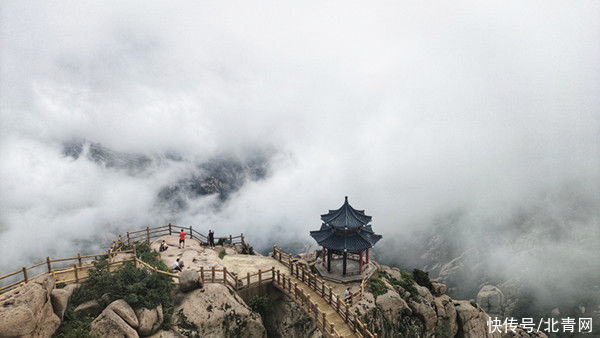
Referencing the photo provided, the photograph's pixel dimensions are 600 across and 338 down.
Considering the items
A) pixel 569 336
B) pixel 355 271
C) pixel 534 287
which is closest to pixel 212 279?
pixel 355 271

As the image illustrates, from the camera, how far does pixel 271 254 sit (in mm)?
39469

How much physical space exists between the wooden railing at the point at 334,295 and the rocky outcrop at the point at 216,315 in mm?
6003

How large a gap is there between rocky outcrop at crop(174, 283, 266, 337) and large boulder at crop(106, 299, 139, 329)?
129 inches

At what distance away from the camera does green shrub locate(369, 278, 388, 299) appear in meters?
33.7

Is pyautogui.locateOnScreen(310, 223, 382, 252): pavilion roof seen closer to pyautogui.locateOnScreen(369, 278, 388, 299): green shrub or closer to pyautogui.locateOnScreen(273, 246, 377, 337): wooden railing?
pyautogui.locateOnScreen(273, 246, 377, 337): wooden railing

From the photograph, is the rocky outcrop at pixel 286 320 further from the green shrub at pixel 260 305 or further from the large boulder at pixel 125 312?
the large boulder at pixel 125 312

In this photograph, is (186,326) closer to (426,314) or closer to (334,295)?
(334,295)

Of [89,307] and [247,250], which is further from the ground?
[247,250]

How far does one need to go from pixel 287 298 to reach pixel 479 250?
19317 centimetres

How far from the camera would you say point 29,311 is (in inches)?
774

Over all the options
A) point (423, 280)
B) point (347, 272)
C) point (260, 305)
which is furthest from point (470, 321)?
point (260, 305)

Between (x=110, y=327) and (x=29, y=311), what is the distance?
4572 mm

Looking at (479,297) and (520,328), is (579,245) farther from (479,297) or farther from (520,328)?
(520,328)

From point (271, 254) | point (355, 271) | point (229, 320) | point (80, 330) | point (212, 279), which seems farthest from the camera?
point (271, 254)
